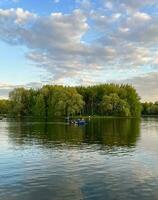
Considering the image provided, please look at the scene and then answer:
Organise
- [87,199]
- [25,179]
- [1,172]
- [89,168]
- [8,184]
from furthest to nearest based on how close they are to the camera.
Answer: [89,168] → [1,172] → [25,179] → [8,184] → [87,199]

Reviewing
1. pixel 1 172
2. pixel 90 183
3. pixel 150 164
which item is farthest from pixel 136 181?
pixel 1 172

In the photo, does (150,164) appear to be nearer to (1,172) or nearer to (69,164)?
(69,164)

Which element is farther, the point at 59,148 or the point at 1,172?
the point at 59,148

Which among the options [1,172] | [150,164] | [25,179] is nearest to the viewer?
[25,179]

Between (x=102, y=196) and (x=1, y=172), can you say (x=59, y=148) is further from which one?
(x=102, y=196)

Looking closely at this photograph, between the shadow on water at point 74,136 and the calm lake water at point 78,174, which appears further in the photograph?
the shadow on water at point 74,136

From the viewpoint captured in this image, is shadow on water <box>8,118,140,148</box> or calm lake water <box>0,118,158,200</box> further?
shadow on water <box>8,118,140,148</box>

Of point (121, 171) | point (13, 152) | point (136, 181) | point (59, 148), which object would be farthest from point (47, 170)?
point (59, 148)

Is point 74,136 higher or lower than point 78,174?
higher

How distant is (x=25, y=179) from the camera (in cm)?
3406

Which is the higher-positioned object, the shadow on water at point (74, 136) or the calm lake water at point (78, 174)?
the shadow on water at point (74, 136)

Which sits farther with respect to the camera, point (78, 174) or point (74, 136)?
point (74, 136)

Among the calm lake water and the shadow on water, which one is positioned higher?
the shadow on water

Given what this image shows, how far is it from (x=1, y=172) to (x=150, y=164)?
17.2 m
